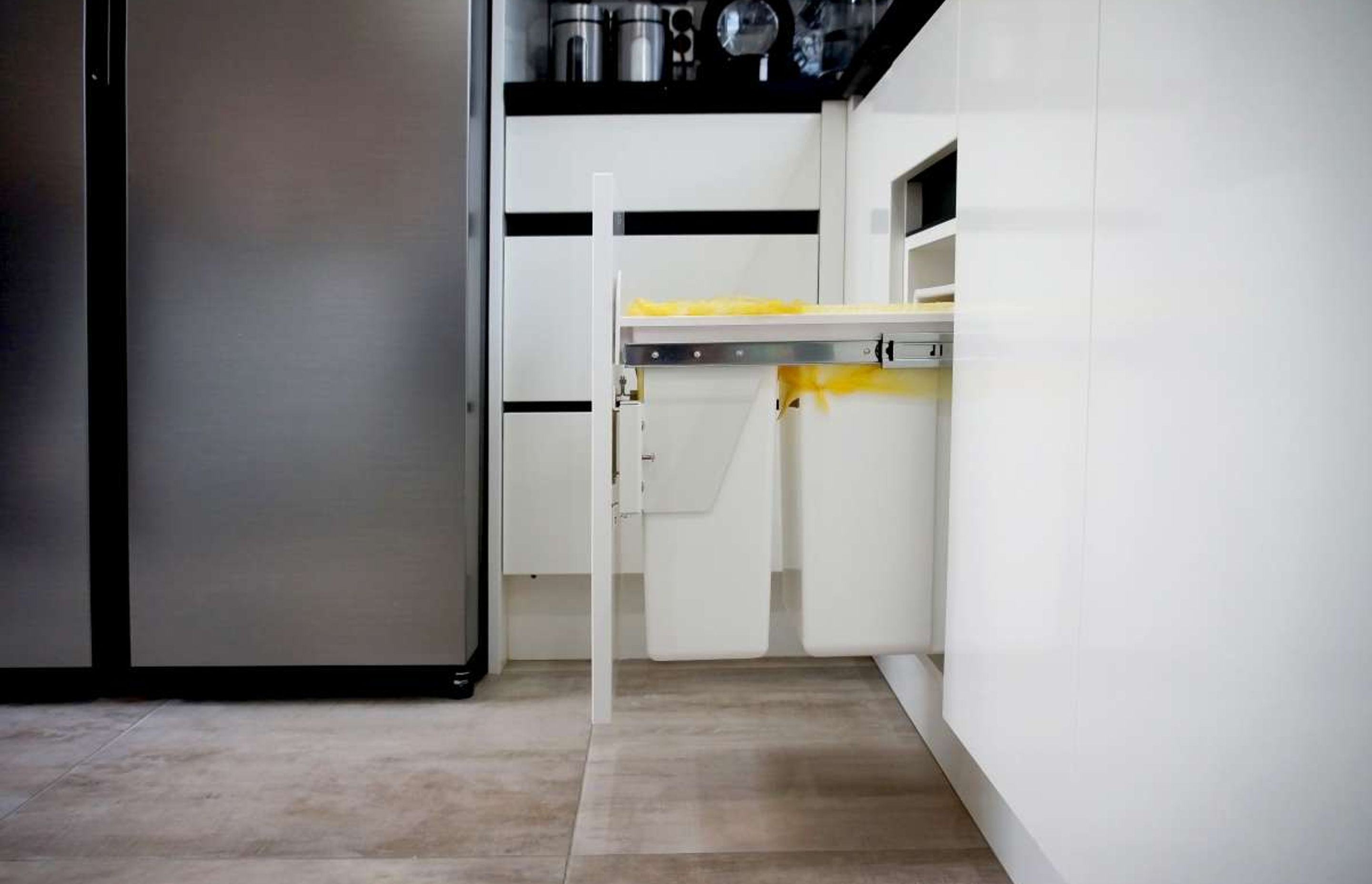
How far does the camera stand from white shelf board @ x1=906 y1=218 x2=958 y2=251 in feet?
4.77

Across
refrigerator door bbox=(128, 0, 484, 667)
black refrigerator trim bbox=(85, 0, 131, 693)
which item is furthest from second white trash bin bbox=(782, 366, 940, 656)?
black refrigerator trim bbox=(85, 0, 131, 693)

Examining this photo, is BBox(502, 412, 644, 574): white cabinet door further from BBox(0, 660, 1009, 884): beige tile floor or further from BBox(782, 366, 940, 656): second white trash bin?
BBox(782, 366, 940, 656): second white trash bin

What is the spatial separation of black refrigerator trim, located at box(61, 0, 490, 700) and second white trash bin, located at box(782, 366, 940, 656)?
2.92 ft

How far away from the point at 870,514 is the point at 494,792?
70 cm

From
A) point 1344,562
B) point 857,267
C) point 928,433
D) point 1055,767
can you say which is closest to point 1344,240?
point 1344,562

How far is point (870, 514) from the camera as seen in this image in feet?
4.34

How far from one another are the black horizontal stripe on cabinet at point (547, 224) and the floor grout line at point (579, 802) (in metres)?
1.00

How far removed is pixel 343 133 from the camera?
1.87m

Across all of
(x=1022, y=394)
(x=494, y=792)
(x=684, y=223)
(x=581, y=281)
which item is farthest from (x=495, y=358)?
(x=1022, y=394)

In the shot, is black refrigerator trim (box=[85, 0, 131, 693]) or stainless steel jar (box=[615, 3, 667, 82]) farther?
stainless steel jar (box=[615, 3, 667, 82])

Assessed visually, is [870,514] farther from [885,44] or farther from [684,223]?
[684,223]

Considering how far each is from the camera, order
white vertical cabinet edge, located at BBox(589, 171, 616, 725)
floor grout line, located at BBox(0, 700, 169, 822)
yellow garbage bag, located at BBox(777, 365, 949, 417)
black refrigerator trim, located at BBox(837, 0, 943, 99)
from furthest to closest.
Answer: black refrigerator trim, located at BBox(837, 0, 943, 99) → floor grout line, located at BBox(0, 700, 169, 822) → yellow garbage bag, located at BBox(777, 365, 949, 417) → white vertical cabinet edge, located at BBox(589, 171, 616, 725)

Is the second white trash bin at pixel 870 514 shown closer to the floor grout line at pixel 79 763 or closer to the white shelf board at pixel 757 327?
the white shelf board at pixel 757 327

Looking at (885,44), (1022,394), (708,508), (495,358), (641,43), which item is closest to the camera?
(1022,394)
